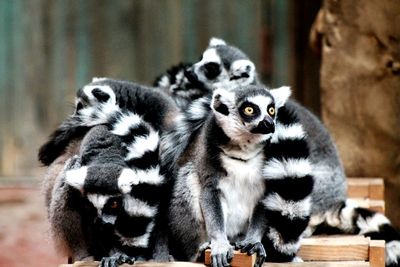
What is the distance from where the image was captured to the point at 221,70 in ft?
20.9

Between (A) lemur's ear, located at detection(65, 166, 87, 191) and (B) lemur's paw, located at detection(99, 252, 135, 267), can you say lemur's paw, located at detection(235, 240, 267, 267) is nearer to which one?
(B) lemur's paw, located at detection(99, 252, 135, 267)

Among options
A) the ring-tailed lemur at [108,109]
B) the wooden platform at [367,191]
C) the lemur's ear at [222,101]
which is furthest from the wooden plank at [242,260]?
the wooden platform at [367,191]

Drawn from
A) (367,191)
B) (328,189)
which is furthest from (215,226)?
(367,191)

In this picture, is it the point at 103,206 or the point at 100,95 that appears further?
the point at 100,95

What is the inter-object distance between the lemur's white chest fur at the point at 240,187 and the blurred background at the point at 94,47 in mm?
4129

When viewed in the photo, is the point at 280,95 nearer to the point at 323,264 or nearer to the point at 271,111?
the point at 271,111

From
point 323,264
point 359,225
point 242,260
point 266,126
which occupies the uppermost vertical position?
point 266,126

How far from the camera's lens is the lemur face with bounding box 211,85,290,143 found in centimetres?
484

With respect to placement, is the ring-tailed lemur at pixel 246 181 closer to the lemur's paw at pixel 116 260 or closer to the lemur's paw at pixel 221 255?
the lemur's paw at pixel 221 255

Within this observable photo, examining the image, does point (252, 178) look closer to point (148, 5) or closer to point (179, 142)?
point (179, 142)

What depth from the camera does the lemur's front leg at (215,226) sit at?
15.4 ft

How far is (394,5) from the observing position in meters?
6.79

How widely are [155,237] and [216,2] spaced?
437 cm

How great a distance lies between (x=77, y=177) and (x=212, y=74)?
1702mm
